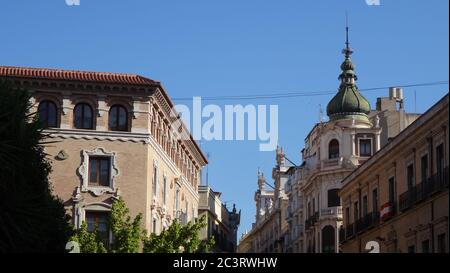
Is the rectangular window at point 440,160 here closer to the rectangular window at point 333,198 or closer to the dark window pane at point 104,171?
the dark window pane at point 104,171

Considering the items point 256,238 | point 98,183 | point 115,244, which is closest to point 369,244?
point 115,244

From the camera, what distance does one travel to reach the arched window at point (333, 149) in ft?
263

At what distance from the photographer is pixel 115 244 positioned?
4988 cm

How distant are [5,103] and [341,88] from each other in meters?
52.9

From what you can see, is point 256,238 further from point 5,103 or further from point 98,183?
point 5,103

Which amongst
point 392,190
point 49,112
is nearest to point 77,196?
point 49,112

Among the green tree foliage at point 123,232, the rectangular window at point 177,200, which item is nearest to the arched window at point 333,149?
the rectangular window at point 177,200

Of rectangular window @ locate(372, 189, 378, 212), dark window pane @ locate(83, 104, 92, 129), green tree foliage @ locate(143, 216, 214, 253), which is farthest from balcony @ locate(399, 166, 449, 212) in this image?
dark window pane @ locate(83, 104, 92, 129)

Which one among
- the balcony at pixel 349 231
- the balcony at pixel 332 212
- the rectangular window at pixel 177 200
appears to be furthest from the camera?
the balcony at pixel 332 212

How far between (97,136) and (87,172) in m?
2.10

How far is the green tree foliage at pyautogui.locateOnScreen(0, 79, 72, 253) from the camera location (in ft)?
104

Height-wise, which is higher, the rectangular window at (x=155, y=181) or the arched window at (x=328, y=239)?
the rectangular window at (x=155, y=181)

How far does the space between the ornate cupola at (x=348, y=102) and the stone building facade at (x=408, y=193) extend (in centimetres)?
2445
